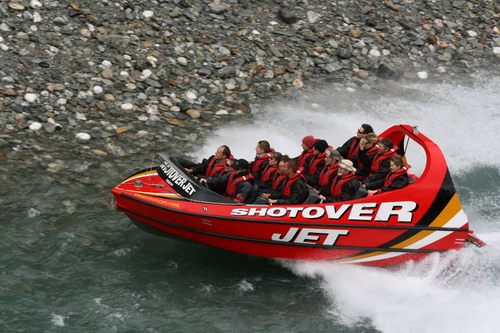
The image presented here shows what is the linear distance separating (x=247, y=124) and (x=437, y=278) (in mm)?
5764

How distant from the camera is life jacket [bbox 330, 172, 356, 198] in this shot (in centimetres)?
881

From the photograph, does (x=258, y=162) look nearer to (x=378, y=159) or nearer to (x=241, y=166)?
(x=241, y=166)

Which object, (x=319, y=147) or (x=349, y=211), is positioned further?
(x=319, y=147)

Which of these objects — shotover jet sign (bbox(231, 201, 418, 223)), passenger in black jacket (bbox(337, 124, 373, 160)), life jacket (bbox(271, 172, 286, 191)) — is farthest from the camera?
passenger in black jacket (bbox(337, 124, 373, 160))

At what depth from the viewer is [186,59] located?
14.5 metres

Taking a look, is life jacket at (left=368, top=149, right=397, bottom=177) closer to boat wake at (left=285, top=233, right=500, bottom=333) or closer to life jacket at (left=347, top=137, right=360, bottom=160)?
life jacket at (left=347, top=137, right=360, bottom=160)

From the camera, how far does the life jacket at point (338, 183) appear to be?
881cm

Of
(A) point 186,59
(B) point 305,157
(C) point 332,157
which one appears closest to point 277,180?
(C) point 332,157

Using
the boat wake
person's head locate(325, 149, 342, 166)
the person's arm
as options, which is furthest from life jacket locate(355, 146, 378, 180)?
the boat wake

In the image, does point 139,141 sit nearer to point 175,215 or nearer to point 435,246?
point 175,215

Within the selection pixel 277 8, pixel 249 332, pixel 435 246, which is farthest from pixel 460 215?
pixel 277 8

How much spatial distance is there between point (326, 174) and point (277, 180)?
2.46 ft

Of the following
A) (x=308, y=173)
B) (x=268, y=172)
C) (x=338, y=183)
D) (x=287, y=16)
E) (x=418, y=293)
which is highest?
(x=287, y=16)

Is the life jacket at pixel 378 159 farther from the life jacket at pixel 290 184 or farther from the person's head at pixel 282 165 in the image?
the person's head at pixel 282 165
